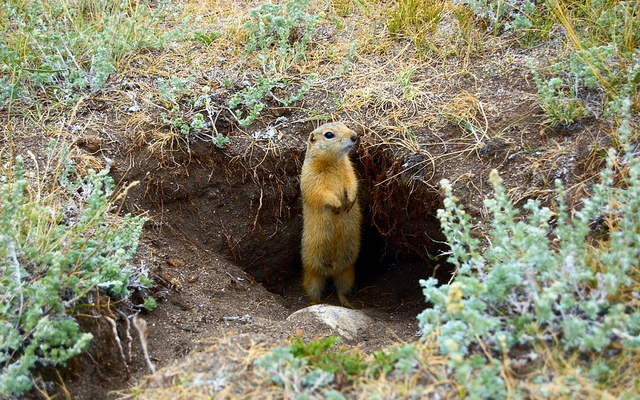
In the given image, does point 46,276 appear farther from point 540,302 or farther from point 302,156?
point 302,156

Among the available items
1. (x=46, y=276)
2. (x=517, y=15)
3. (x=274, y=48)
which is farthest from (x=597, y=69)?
(x=46, y=276)

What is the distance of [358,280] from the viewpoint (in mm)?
6312

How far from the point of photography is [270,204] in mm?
5730

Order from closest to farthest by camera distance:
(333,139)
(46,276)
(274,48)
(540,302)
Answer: (540,302), (46,276), (333,139), (274,48)

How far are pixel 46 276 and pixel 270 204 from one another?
9.24ft

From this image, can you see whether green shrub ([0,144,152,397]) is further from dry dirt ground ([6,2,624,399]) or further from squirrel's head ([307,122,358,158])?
squirrel's head ([307,122,358,158])

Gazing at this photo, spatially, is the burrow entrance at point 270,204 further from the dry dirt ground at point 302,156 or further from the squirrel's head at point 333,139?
the squirrel's head at point 333,139

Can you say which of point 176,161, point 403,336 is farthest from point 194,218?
point 403,336

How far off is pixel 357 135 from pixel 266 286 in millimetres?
1931

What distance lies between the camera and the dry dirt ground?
14.5ft

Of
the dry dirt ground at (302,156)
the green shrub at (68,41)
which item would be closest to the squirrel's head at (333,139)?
the dry dirt ground at (302,156)

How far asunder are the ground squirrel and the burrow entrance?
0.25m

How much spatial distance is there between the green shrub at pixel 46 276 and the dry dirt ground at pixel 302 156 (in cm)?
51

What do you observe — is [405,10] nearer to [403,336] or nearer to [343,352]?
[403,336]
